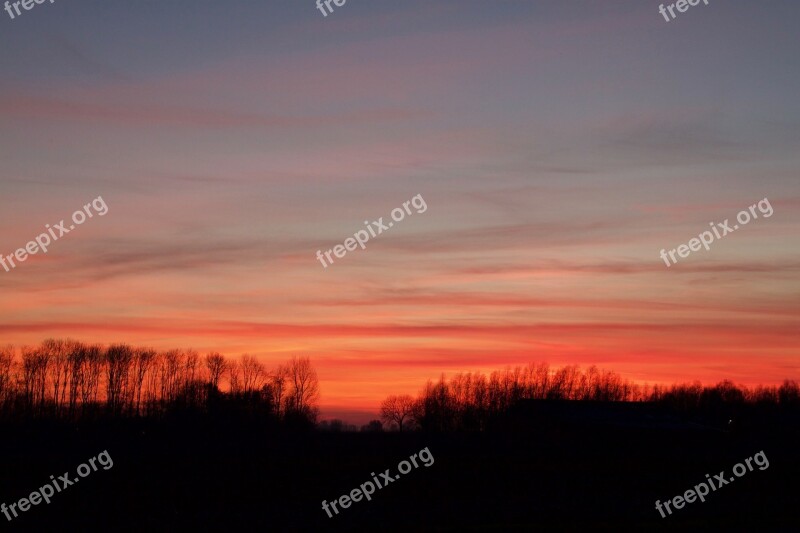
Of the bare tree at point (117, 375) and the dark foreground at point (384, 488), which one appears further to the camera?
the bare tree at point (117, 375)

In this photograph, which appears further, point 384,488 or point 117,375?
point 117,375

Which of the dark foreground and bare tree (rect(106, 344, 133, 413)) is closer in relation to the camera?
the dark foreground

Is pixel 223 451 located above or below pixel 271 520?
above


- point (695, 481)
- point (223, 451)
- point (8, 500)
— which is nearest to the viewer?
point (8, 500)

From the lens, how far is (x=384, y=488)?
170ft

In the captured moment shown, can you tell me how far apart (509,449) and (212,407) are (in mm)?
48336

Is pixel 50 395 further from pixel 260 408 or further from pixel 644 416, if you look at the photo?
pixel 644 416

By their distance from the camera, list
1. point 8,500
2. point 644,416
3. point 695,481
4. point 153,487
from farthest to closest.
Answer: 1. point 644,416
2. point 695,481
3. point 153,487
4. point 8,500

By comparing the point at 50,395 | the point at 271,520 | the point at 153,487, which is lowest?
the point at 271,520

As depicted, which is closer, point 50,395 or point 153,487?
point 153,487

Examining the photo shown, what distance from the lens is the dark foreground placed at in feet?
134

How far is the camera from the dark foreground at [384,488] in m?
40.9

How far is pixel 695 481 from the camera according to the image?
59188mm

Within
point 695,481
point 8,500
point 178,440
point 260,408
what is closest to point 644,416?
point 695,481
